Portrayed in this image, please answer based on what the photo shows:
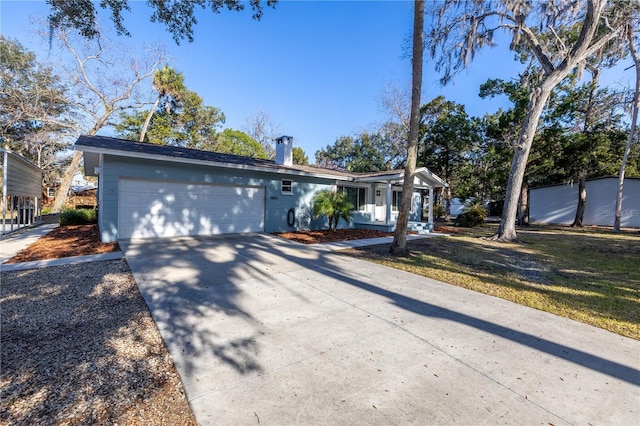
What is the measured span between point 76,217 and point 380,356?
51.4 feet

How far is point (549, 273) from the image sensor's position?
6367mm

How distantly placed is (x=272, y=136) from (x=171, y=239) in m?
22.9

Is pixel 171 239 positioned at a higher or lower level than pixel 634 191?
lower

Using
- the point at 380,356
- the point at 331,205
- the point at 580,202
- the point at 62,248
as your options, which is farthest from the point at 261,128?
the point at 380,356

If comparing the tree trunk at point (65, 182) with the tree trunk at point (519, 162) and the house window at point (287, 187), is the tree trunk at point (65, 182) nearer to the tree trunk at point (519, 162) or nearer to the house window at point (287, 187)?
the house window at point (287, 187)

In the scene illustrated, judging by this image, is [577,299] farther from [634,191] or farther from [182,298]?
[634,191]

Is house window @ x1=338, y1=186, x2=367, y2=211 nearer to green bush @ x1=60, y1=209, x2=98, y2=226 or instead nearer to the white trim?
the white trim

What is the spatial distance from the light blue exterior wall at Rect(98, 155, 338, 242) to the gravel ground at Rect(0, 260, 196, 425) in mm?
4332

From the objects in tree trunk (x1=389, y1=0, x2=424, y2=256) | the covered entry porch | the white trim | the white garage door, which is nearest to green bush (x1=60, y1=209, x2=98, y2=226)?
the white garage door

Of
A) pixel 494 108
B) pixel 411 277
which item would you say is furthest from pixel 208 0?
pixel 494 108

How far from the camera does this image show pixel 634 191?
18953mm

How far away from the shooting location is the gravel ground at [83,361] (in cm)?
204

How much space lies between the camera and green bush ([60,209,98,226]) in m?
12.9

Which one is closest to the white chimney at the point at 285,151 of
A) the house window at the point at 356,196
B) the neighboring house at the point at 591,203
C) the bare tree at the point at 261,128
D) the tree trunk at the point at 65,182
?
the house window at the point at 356,196
